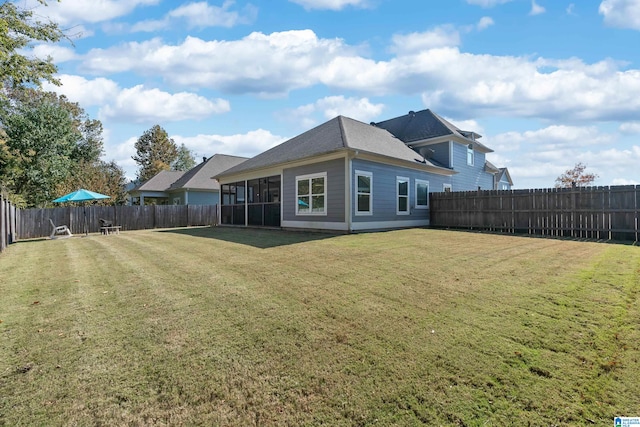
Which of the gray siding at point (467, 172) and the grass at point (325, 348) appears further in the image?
the gray siding at point (467, 172)

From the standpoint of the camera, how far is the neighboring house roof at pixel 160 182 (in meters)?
25.5

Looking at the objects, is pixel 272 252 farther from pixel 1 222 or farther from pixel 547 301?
pixel 1 222

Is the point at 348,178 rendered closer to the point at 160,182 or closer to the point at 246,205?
the point at 246,205

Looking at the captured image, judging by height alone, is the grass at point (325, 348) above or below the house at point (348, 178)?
below

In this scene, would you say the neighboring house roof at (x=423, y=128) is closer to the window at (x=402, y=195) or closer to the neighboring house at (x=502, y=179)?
the window at (x=402, y=195)

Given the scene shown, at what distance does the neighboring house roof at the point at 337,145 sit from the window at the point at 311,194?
3.24ft

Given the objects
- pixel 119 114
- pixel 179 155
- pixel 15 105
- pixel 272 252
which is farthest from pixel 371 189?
pixel 179 155

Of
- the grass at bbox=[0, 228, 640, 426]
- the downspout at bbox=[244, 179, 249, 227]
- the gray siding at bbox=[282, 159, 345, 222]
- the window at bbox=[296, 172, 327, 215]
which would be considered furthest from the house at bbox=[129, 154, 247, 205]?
the grass at bbox=[0, 228, 640, 426]

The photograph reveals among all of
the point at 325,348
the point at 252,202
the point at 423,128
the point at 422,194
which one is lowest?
the point at 325,348

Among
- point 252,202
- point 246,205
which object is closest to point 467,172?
point 252,202

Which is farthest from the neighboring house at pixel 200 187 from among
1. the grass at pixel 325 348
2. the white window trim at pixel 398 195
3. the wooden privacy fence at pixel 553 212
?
the grass at pixel 325 348

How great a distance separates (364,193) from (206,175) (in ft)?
54.7

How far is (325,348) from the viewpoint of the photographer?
2668 millimetres

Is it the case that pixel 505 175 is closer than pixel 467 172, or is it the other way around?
pixel 467 172
